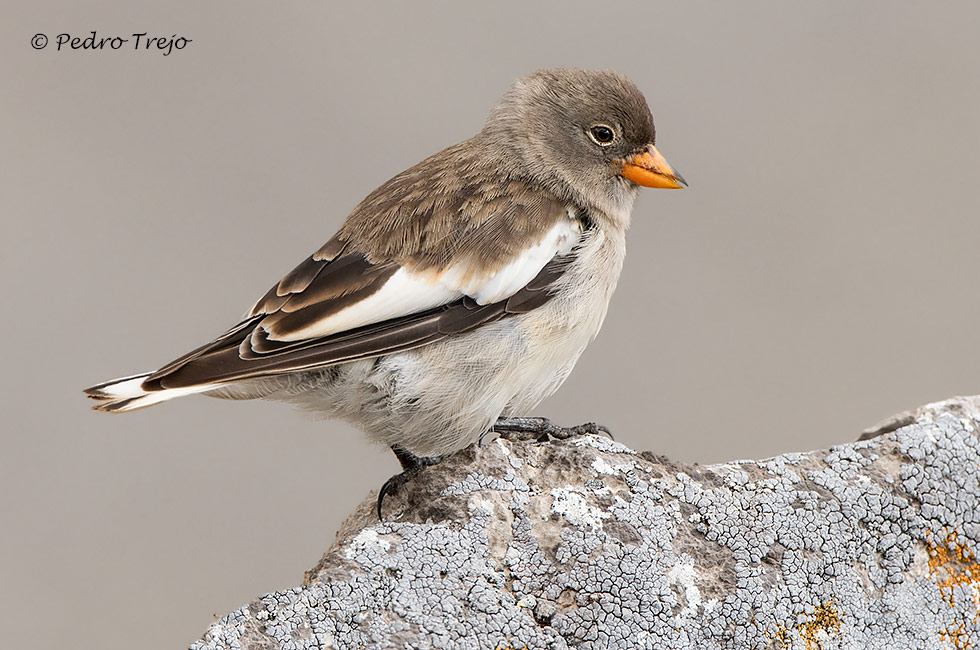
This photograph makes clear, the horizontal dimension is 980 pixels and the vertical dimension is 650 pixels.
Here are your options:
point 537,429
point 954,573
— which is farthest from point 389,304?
point 954,573

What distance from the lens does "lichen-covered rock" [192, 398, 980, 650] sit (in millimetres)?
2104

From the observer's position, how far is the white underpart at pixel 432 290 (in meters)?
2.79

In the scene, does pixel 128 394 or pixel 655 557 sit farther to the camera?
pixel 128 394

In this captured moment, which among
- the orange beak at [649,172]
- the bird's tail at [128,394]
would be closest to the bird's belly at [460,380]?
the bird's tail at [128,394]

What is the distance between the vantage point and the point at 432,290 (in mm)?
2848

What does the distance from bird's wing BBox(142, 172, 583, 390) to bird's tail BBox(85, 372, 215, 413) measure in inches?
0.9

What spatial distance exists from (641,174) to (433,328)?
3.28 ft

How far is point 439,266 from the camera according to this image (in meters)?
2.89

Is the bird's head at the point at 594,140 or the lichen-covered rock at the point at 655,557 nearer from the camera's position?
the lichen-covered rock at the point at 655,557

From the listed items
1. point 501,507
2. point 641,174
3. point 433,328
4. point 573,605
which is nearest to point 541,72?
point 641,174

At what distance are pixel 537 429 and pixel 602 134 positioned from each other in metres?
1.04

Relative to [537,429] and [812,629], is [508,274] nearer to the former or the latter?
[537,429]

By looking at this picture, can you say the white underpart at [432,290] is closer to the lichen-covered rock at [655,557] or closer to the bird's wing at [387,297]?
the bird's wing at [387,297]

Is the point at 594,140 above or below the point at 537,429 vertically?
above
